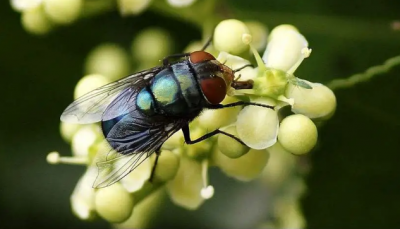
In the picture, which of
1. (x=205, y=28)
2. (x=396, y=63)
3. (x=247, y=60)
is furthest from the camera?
(x=205, y=28)

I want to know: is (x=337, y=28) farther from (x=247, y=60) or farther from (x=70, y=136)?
(x=70, y=136)

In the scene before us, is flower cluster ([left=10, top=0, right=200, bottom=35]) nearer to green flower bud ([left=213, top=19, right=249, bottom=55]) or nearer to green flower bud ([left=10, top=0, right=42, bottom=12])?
green flower bud ([left=10, top=0, right=42, bottom=12])

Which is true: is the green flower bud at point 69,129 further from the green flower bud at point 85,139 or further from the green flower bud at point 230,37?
the green flower bud at point 230,37

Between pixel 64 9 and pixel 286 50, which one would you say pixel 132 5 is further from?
pixel 286 50

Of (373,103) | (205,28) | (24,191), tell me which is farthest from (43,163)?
(373,103)

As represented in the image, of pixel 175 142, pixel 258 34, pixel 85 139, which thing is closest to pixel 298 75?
pixel 258 34

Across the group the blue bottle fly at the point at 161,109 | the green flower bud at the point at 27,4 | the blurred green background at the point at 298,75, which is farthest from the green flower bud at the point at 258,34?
the green flower bud at the point at 27,4
